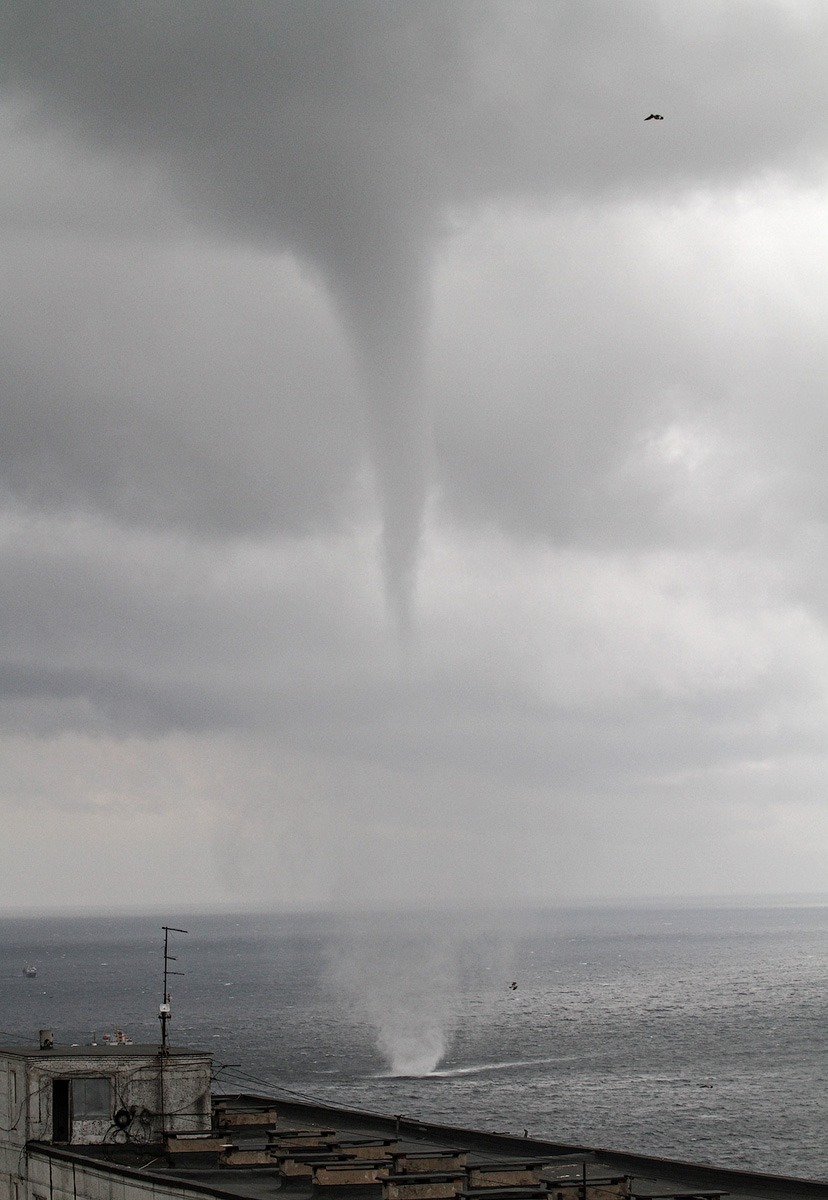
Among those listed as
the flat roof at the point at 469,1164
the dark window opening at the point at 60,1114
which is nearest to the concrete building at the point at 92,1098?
the dark window opening at the point at 60,1114

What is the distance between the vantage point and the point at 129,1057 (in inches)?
1773

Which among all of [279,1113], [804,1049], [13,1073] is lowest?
[804,1049]

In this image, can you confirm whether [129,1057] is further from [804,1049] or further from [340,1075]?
[804,1049]

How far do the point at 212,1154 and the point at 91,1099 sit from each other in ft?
13.6

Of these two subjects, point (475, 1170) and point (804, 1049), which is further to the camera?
point (804, 1049)

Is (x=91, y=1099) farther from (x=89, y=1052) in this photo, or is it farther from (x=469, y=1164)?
(x=469, y=1164)

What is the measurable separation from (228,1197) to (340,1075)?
129 meters

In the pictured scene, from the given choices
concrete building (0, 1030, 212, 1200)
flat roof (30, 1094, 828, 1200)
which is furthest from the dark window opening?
flat roof (30, 1094, 828, 1200)

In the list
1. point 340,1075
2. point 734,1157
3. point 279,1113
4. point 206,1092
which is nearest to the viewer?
point 206,1092

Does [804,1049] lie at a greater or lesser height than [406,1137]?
lesser

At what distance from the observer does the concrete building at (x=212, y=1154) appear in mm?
36594

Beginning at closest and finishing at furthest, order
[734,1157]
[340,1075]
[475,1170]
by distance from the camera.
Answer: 1. [475,1170]
2. [734,1157]
3. [340,1075]

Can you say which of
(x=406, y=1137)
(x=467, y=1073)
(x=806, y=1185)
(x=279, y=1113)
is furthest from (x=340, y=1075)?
(x=806, y=1185)

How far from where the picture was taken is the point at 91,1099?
44.1 m
